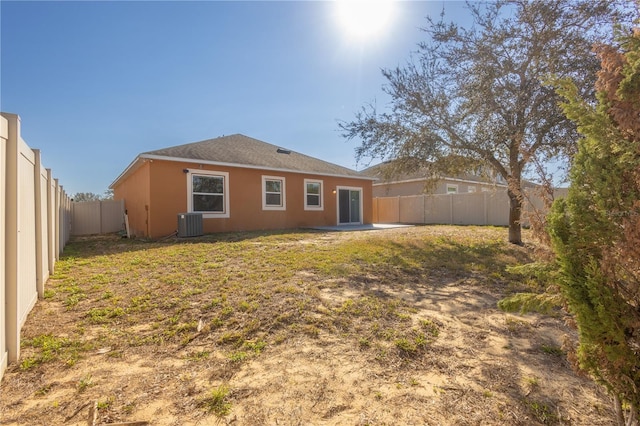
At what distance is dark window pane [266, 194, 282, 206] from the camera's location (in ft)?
42.8

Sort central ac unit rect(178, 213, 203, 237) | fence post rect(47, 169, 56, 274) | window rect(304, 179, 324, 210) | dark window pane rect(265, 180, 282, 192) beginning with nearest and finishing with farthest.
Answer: fence post rect(47, 169, 56, 274) < central ac unit rect(178, 213, 203, 237) < dark window pane rect(265, 180, 282, 192) < window rect(304, 179, 324, 210)

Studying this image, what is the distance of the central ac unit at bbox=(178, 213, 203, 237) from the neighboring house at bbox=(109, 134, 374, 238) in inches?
27.8

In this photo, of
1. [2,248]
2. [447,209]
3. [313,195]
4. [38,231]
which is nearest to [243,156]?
[313,195]

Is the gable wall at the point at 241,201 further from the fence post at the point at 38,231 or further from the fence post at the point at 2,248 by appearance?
the fence post at the point at 2,248

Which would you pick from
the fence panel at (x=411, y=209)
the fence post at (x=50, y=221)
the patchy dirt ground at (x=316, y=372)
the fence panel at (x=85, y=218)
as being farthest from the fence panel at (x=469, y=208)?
the fence panel at (x=85, y=218)

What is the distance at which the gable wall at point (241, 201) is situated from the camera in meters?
10.4

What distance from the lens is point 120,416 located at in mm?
1712

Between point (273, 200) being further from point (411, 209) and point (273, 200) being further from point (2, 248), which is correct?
point (2, 248)

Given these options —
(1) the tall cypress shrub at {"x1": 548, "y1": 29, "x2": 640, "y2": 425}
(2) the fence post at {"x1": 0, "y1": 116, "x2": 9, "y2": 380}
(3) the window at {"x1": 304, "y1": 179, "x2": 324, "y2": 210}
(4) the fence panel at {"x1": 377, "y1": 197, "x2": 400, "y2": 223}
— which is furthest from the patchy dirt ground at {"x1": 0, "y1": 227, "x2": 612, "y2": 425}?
(4) the fence panel at {"x1": 377, "y1": 197, "x2": 400, "y2": 223}

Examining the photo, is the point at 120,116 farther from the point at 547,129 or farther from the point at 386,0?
the point at 547,129

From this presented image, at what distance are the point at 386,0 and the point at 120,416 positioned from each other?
8.49m

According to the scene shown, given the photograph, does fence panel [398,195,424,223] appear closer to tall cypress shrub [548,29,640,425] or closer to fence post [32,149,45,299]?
fence post [32,149,45,299]

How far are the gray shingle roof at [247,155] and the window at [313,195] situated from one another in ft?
1.95

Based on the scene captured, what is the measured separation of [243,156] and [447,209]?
12.6 metres
